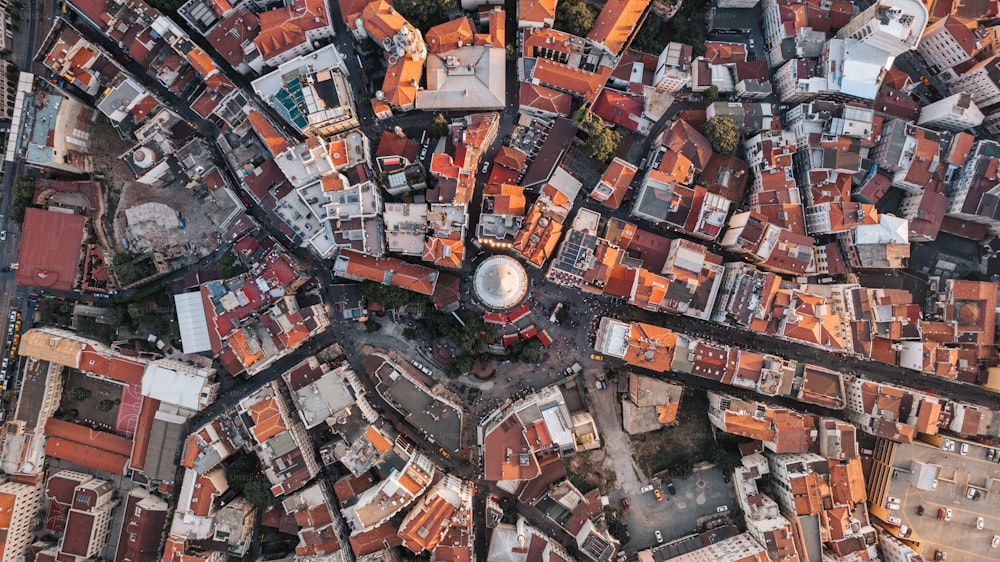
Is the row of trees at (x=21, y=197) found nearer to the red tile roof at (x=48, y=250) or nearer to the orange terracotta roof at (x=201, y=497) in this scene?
the red tile roof at (x=48, y=250)

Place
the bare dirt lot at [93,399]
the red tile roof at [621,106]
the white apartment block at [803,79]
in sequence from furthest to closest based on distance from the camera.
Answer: the bare dirt lot at [93,399], the red tile roof at [621,106], the white apartment block at [803,79]

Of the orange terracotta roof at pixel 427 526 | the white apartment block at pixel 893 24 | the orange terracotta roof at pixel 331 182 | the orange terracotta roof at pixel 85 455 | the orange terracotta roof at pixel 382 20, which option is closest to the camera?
the orange terracotta roof at pixel 427 526

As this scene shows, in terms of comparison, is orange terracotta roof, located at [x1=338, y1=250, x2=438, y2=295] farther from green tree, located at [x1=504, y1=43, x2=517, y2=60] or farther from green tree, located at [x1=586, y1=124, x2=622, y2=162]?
green tree, located at [x1=504, y1=43, x2=517, y2=60]

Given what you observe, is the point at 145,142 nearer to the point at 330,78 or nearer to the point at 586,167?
the point at 330,78

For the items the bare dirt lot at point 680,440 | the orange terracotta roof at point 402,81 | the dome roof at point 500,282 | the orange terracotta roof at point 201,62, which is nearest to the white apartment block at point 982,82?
the bare dirt lot at point 680,440

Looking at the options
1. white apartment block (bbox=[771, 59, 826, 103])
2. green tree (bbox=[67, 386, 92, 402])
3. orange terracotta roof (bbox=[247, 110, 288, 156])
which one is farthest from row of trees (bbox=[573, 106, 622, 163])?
green tree (bbox=[67, 386, 92, 402])
